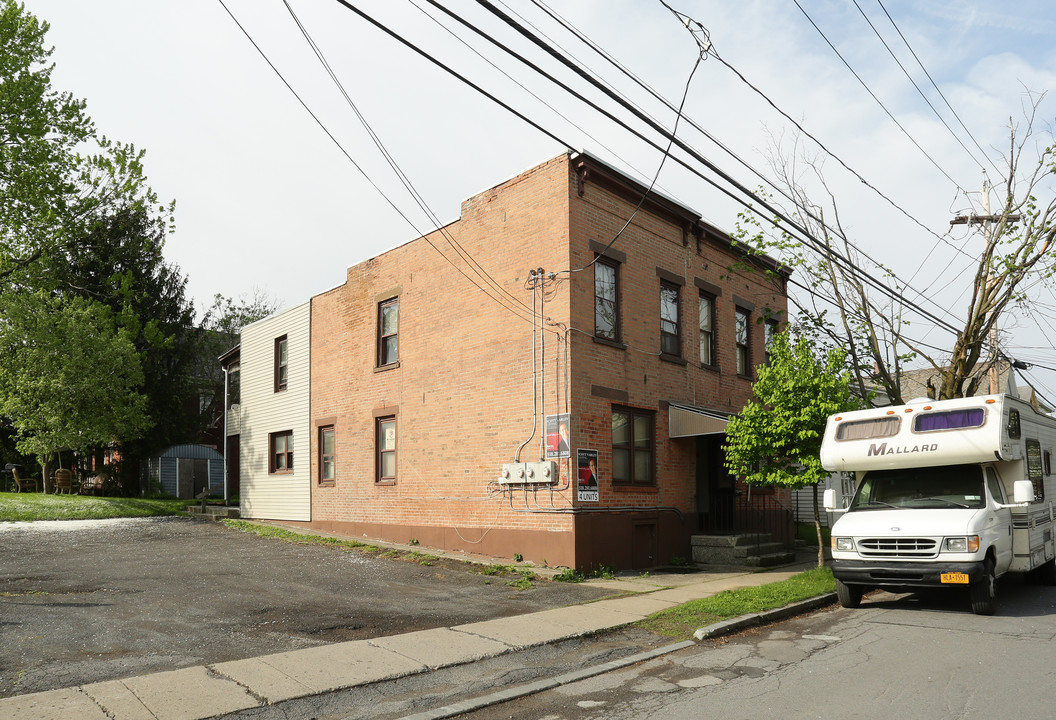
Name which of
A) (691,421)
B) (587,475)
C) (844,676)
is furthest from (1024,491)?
(691,421)

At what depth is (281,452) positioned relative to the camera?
23953 millimetres

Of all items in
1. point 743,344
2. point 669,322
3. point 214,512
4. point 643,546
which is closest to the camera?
point 643,546

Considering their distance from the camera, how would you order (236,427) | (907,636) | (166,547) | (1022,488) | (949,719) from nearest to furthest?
(949,719) < (907,636) < (1022,488) < (166,547) < (236,427)

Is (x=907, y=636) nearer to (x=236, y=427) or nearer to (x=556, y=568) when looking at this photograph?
(x=556, y=568)

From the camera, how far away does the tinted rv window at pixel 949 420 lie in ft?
36.9

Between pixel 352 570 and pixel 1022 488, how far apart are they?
1069cm

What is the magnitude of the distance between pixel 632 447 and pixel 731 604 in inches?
216

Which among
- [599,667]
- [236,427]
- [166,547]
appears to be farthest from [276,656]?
[236,427]

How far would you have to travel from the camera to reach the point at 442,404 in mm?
17547

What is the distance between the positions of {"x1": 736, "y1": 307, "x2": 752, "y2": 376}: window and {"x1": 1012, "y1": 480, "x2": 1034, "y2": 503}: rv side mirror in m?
9.89

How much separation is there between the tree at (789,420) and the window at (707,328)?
14.0ft

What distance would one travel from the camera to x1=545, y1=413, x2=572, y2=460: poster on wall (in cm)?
1475

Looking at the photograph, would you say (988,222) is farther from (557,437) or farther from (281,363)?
(281,363)

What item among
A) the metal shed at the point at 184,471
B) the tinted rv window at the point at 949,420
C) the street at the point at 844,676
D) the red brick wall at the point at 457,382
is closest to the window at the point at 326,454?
the red brick wall at the point at 457,382
